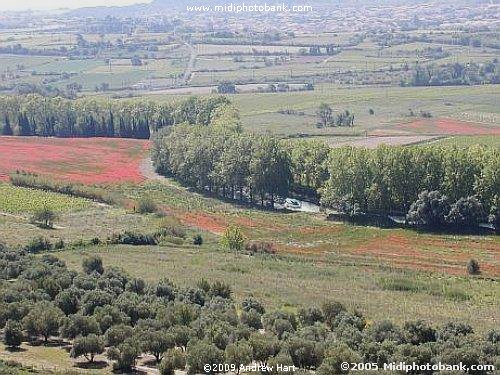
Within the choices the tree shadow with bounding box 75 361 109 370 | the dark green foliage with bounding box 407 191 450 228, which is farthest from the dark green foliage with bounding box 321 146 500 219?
the tree shadow with bounding box 75 361 109 370

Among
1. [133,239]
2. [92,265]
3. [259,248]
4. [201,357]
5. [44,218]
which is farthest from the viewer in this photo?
[44,218]

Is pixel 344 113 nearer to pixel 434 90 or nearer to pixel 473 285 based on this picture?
pixel 434 90

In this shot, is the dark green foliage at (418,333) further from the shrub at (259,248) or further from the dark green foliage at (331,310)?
the shrub at (259,248)

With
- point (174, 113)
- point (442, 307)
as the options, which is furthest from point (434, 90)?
point (442, 307)

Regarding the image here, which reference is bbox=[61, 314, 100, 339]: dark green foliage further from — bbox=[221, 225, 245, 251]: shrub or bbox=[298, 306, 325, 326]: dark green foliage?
bbox=[221, 225, 245, 251]: shrub

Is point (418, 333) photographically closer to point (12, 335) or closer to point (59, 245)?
point (12, 335)

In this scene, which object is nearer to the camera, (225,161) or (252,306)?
(252,306)

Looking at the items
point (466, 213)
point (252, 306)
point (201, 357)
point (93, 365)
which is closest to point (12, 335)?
point (93, 365)
